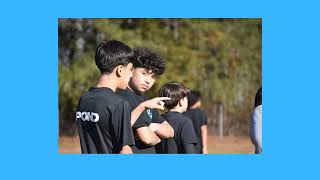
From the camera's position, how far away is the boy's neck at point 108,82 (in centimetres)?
417

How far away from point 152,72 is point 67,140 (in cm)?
1007

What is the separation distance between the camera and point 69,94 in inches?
637

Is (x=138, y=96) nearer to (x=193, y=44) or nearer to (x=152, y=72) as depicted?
(x=152, y=72)

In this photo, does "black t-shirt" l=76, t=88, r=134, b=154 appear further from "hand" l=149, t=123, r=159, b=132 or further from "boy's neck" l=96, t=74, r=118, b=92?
"hand" l=149, t=123, r=159, b=132

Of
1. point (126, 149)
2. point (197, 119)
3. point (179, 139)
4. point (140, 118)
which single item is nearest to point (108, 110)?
point (126, 149)

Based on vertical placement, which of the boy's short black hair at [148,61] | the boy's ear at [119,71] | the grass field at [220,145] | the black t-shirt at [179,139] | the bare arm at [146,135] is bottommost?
the grass field at [220,145]

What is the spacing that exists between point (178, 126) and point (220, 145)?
400 inches

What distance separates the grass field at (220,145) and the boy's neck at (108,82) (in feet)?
29.4

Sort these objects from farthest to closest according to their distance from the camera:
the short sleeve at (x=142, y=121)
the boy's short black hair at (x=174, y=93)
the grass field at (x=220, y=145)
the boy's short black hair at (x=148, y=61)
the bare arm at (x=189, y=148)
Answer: the grass field at (x=220, y=145), the boy's short black hair at (x=174, y=93), the bare arm at (x=189, y=148), the boy's short black hair at (x=148, y=61), the short sleeve at (x=142, y=121)

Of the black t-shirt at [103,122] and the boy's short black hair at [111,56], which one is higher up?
the boy's short black hair at [111,56]

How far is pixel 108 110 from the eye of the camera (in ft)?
13.0

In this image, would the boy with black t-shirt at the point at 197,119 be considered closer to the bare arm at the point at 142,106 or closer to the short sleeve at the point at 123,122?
the bare arm at the point at 142,106

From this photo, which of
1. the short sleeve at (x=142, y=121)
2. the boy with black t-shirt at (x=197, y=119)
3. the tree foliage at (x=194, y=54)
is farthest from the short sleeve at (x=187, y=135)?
the tree foliage at (x=194, y=54)

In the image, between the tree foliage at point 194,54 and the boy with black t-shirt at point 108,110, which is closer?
the boy with black t-shirt at point 108,110
